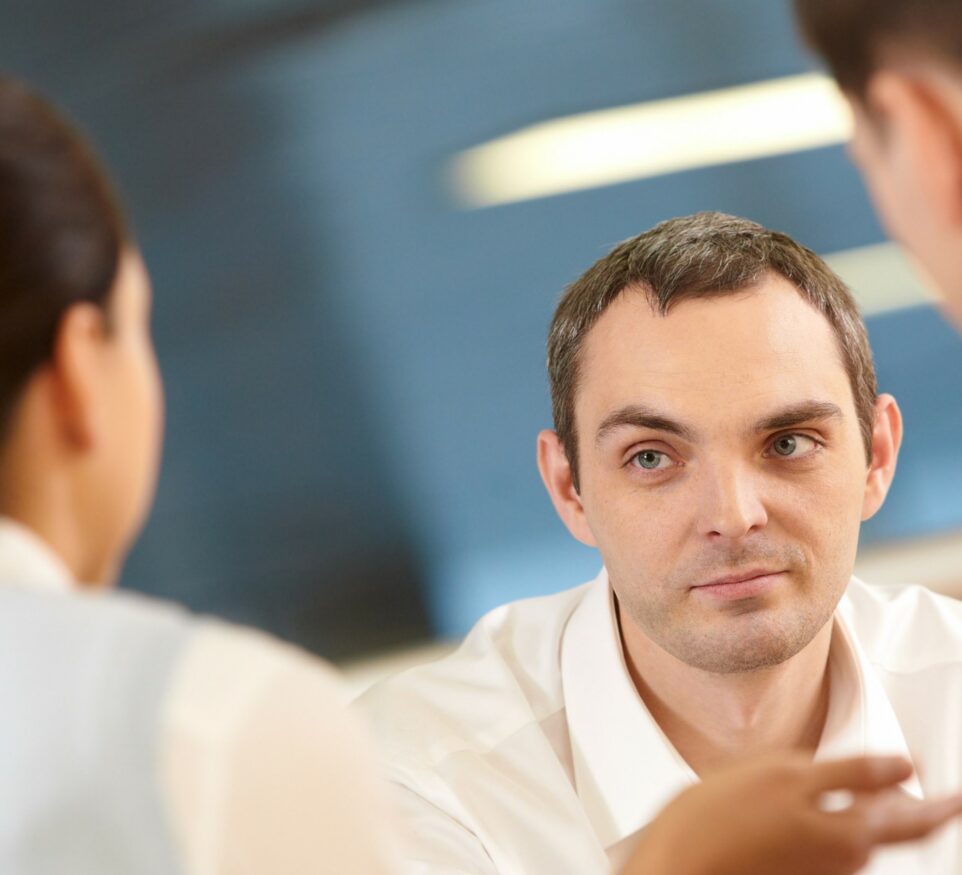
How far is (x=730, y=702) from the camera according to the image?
1.30m

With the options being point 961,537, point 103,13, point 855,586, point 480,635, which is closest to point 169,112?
point 103,13

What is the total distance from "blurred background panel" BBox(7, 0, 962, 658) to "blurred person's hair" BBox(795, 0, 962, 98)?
69.9 inches

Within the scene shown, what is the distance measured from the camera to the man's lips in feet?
3.90

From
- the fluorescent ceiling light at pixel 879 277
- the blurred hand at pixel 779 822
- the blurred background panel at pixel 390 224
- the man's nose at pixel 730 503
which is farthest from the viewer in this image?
the fluorescent ceiling light at pixel 879 277

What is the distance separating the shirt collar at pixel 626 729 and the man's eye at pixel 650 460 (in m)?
0.18

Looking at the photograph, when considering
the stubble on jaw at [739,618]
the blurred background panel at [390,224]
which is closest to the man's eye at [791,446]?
the stubble on jaw at [739,618]

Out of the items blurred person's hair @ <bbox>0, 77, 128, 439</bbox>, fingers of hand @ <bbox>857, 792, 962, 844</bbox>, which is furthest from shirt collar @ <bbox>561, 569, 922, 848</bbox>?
blurred person's hair @ <bbox>0, 77, 128, 439</bbox>

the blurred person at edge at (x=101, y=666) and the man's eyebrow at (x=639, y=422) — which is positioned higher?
the man's eyebrow at (x=639, y=422)

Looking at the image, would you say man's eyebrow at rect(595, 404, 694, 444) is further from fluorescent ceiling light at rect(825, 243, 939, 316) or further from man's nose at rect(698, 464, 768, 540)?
fluorescent ceiling light at rect(825, 243, 939, 316)

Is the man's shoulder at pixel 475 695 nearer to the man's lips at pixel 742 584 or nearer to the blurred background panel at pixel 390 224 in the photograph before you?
the man's lips at pixel 742 584

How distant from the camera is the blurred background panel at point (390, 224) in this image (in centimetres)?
231

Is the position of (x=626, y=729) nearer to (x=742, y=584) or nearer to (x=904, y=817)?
(x=742, y=584)

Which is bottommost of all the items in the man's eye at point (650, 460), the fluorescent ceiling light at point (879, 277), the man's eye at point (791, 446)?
the man's eye at point (791, 446)

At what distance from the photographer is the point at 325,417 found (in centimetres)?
239
